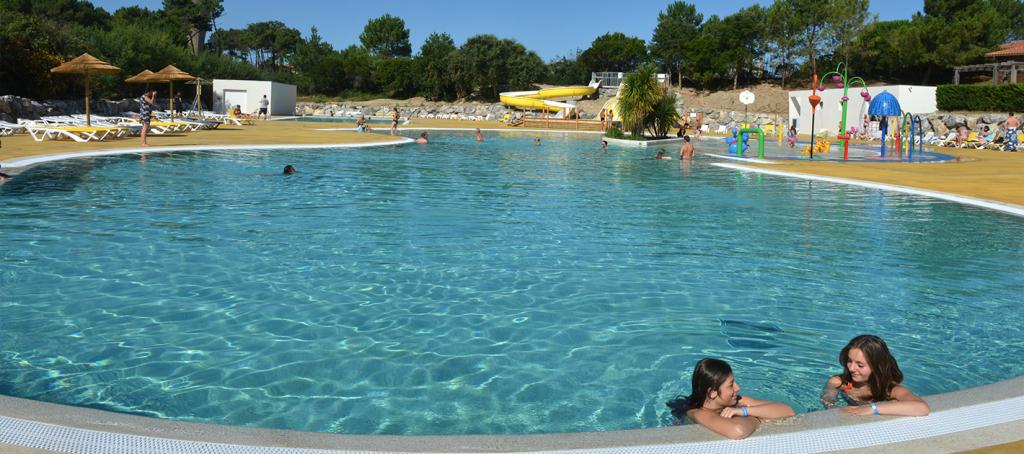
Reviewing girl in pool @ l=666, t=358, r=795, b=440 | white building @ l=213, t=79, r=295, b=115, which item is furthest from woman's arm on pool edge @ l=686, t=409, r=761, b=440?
white building @ l=213, t=79, r=295, b=115

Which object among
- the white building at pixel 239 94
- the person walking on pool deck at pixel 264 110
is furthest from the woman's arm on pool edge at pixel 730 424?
the white building at pixel 239 94

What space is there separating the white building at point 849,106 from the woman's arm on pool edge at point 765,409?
112 ft

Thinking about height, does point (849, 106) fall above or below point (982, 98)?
below

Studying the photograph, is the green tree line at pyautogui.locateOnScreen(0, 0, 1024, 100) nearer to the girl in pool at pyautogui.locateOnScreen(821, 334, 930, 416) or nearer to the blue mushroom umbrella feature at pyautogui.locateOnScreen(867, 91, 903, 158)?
the blue mushroom umbrella feature at pyautogui.locateOnScreen(867, 91, 903, 158)

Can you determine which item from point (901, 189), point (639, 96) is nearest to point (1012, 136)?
point (639, 96)

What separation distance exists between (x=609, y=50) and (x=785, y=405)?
266 feet

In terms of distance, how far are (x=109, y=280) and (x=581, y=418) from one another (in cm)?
543

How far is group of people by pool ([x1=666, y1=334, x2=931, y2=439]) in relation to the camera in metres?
4.07

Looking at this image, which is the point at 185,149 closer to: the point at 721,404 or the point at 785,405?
the point at 721,404

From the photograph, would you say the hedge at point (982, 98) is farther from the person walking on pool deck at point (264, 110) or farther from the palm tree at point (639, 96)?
the person walking on pool deck at point (264, 110)

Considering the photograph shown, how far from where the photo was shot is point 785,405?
448 centimetres

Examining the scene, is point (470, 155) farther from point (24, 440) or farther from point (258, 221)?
point (24, 440)

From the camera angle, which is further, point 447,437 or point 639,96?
point 639,96

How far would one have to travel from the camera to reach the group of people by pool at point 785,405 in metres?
4.07
